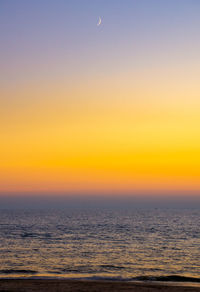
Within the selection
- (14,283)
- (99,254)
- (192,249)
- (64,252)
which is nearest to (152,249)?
(192,249)

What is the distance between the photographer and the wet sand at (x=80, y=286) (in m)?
25.1

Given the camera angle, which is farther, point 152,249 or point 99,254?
point 152,249

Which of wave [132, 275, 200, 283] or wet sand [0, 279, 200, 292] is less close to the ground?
wet sand [0, 279, 200, 292]

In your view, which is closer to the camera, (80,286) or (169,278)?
(80,286)

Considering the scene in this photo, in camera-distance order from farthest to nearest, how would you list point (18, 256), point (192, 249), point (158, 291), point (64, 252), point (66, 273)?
point (192, 249), point (64, 252), point (18, 256), point (66, 273), point (158, 291)

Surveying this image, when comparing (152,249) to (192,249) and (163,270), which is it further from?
(163,270)

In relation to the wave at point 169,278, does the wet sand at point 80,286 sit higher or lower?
higher

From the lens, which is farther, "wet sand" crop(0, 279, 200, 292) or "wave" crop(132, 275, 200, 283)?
"wave" crop(132, 275, 200, 283)

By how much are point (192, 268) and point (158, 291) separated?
12.8 metres

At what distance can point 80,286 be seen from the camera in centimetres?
2653

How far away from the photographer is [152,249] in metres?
50.5

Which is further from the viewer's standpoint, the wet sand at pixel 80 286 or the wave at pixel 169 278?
the wave at pixel 169 278

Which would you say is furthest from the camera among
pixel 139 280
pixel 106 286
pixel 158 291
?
pixel 139 280

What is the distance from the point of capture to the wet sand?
82.3 ft
